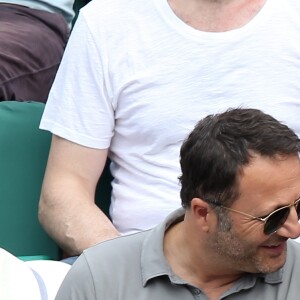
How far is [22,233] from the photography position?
2.51 meters

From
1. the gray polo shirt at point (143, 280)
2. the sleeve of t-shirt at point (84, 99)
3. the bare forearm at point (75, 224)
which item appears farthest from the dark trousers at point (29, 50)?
the gray polo shirt at point (143, 280)

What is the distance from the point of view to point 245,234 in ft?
5.80

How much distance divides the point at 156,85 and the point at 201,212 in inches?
24.1

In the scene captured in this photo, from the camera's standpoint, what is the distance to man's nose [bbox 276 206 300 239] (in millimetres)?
1746

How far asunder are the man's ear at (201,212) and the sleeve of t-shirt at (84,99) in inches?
24.5

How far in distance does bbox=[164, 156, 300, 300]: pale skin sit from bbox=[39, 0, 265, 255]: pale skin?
1.63 ft

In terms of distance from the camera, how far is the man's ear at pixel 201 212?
1796 millimetres

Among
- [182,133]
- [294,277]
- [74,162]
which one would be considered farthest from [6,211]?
[294,277]

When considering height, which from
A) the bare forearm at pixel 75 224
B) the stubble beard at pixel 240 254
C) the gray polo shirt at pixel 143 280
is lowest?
the bare forearm at pixel 75 224

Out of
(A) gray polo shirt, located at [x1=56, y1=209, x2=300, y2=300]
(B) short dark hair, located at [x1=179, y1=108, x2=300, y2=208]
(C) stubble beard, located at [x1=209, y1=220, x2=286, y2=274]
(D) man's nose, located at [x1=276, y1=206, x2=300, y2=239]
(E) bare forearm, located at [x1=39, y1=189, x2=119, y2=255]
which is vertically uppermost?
(B) short dark hair, located at [x1=179, y1=108, x2=300, y2=208]

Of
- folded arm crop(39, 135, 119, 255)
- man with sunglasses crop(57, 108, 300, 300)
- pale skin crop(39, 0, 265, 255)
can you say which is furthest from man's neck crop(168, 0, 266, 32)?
man with sunglasses crop(57, 108, 300, 300)

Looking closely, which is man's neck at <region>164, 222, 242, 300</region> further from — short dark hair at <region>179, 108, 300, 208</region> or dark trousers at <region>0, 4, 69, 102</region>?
dark trousers at <region>0, 4, 69, 102</region>

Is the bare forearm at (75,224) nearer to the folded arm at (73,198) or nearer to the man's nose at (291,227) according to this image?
the folded arm at (73,198)

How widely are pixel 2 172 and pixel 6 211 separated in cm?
9
